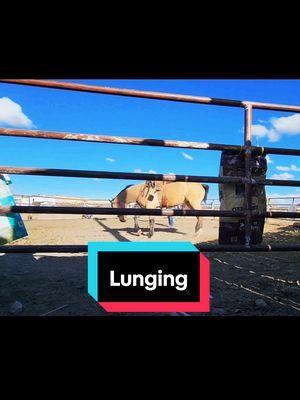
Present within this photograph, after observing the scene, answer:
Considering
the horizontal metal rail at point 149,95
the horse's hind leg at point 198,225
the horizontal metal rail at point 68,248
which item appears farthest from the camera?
the horse's hind leg at point 198,225

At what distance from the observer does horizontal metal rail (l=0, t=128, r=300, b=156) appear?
2.03 meters

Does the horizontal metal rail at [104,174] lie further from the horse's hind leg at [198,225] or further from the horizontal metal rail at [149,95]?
the horse's hind leg at [198,225]

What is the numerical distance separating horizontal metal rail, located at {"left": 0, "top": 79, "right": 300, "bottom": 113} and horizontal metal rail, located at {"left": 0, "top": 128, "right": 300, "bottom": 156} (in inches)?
13.4

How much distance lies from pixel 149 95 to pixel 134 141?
15.6 inches

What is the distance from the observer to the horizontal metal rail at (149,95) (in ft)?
6.71

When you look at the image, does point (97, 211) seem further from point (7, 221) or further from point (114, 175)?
point (7, 221)

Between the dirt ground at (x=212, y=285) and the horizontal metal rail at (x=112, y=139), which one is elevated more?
the horizontal metal rail at (x=112, y=139)

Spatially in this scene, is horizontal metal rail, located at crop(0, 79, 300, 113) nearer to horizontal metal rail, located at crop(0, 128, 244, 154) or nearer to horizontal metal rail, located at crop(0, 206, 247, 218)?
horizontal metal rail, located at crop(0, 128, 244, 154)

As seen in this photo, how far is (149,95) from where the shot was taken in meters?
2.23

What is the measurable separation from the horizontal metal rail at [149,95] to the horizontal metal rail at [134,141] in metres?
0.34

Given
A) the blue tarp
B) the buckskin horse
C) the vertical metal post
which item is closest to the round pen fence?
the vertical metal post

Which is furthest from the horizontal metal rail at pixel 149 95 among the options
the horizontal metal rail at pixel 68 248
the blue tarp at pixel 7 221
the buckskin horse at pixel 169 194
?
the buckskin horse at pixel 169 194
